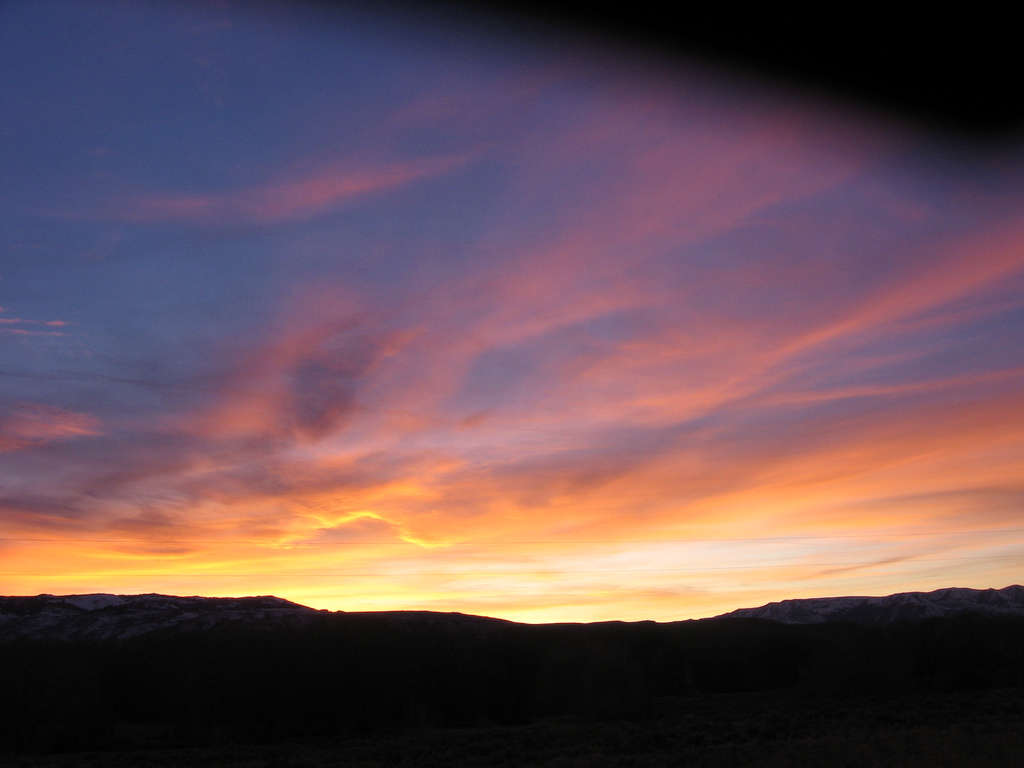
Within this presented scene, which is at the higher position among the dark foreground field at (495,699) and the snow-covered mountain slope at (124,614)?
the snow-covered mountain slope at (124,614)

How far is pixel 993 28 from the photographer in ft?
21.7

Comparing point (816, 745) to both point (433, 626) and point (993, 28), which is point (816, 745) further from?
point (433, 626)

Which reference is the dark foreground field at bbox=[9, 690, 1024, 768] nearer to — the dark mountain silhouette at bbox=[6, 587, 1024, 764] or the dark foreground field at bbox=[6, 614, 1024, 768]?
the dark foreground field at bbox=[6, 614, 1024, 768]

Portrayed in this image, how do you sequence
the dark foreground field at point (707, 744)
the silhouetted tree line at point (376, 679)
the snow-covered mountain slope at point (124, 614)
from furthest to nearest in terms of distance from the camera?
the snow-covered mountain slope at point (124, 614)
the silhouetted tree line at point (376, 679)
the dark foreground field at point (707, 744)

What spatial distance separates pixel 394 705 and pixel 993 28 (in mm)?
41267

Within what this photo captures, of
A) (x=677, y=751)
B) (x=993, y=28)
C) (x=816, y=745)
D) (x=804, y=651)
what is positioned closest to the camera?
(x=993, y=28)

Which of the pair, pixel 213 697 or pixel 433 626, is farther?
pixel 433 626

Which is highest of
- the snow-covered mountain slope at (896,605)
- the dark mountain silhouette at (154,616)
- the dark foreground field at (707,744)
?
the snow-covered mountain slope at (896,605)

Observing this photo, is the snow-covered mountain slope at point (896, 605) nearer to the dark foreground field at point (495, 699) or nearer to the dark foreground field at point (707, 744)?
the dark foreground field at point (495, 699)

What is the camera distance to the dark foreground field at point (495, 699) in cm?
2370

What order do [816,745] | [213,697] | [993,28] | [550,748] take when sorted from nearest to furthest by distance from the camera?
[993,28] < [816,745] < [550,748] < [213,697]

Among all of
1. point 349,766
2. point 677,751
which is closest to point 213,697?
point 349,766

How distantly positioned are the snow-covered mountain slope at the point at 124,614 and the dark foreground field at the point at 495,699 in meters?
15.7

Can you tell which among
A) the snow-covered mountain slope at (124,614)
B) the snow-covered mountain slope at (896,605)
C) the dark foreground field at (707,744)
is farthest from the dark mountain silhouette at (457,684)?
the snow-covered mountain slope at (896,605)
